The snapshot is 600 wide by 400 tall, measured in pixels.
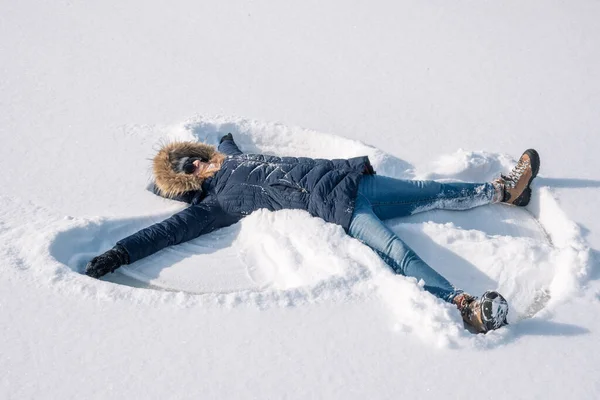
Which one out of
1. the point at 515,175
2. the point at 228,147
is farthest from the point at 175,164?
the point at 515,175

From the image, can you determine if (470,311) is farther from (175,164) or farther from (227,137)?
(227,137)

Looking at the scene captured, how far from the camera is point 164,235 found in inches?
141

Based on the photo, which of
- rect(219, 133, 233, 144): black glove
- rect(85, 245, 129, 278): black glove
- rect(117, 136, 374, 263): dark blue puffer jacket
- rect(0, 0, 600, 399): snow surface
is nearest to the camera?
rect(0, 0, 600, 399): snow surface

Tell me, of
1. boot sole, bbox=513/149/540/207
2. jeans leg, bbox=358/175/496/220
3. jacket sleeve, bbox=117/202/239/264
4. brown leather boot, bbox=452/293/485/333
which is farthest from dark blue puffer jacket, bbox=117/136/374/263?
boot sole, bbox=513/149/540/207

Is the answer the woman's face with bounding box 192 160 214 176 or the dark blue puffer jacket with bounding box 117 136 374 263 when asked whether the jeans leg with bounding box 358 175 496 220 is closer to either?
the dark blue puffer jacket with bounding box 117 136 374 263

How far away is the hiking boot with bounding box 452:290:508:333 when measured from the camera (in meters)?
2.88

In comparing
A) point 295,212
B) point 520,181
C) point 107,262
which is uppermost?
point 520,181

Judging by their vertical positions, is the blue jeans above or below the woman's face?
below

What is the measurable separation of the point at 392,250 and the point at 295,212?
63 cm

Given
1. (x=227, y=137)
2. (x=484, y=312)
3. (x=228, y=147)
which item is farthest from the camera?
(x=227, y=137)

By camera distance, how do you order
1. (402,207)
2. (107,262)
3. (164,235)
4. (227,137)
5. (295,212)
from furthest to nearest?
(227,137), (402,207), (295,212), (164,235), (107,262)

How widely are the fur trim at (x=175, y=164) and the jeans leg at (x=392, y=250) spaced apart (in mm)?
970

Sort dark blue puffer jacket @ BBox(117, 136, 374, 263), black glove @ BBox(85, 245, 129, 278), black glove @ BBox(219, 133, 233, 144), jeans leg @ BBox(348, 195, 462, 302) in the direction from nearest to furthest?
jeans leg @ BBox(348, 195, 462, 302)
black glove @ BBox(85, 245, 129, 278)
dark blue puffer jacket @ BBox(117, 136, 374, 263)
black glove @ BBox(219, 133, 233, 144)

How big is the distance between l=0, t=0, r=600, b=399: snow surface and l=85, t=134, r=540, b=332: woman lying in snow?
0.33ft
